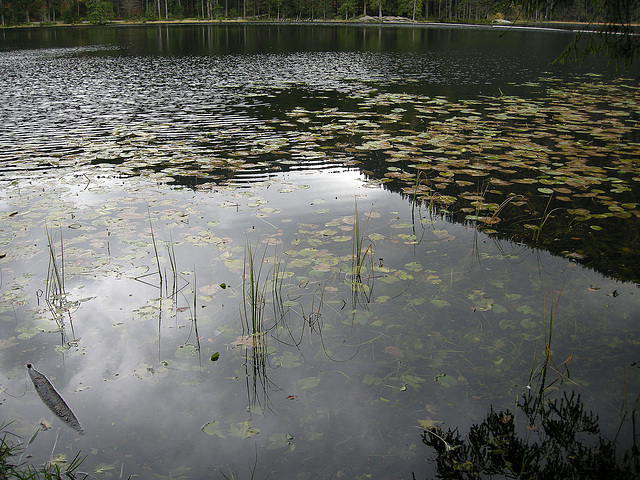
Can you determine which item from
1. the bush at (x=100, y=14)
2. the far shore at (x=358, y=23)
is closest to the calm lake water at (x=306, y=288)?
the far shore at (x=358, y=23)

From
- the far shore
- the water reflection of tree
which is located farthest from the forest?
the water reflection of tree

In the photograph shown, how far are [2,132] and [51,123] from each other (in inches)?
54.3

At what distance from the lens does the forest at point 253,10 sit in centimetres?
7506

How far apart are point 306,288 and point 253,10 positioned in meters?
99.5

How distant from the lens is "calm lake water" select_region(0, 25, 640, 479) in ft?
10.3

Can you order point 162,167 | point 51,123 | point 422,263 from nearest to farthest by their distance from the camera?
point 422,263
point 162,167
point 51,123

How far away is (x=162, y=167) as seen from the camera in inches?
342

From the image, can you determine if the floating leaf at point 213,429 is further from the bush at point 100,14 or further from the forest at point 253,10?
the forest at point 253,10

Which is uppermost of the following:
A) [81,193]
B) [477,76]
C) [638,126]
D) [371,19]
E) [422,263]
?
[371,19]

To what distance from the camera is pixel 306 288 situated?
4.72 metres

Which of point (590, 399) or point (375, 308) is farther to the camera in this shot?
point (375, 308)

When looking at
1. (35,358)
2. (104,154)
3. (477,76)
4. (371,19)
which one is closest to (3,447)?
(35,358)

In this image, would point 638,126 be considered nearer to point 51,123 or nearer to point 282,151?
point 282,151

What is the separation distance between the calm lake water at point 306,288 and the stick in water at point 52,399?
5 centimetres
